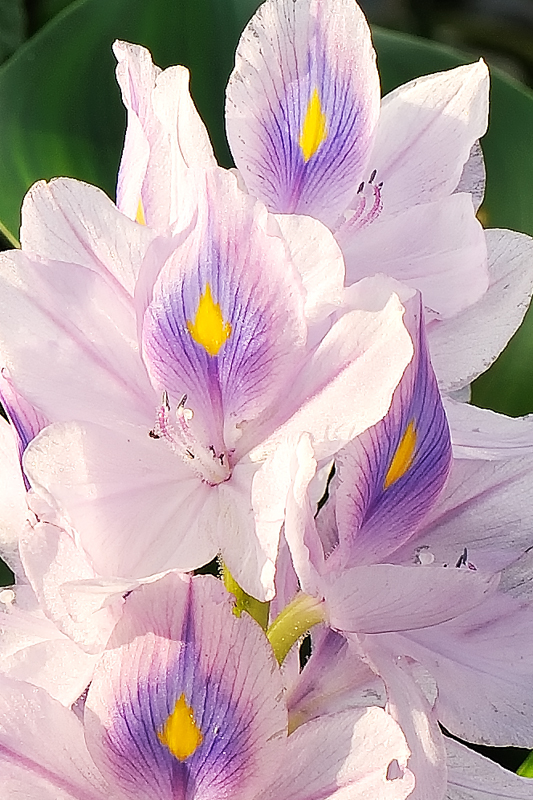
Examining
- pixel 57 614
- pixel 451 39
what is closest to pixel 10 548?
pixel 57 614

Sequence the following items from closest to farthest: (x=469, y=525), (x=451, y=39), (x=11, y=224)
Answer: (x=469, y=525), (x=11, y=224), (x=451, y=39)

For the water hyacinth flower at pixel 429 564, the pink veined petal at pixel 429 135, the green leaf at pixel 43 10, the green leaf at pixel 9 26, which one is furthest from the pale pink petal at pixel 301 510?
the green leaf at pixel 43 10

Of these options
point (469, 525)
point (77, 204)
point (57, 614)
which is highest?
point (77, 204)

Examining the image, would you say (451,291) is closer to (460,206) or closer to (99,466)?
(460,206)

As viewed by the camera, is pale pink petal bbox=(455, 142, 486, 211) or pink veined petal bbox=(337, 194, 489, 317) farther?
pale pink petal bbox=(455, 142, 486, 211)

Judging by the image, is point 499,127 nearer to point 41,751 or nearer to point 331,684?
point 331,684

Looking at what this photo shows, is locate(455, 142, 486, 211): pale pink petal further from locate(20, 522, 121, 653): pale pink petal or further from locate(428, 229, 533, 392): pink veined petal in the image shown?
locate(20, 522, 121, 653): pale pink petal

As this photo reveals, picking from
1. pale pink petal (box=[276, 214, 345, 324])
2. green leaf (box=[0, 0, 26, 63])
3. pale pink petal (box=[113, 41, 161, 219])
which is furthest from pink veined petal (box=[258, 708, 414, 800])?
green leaf (box=[0, 0, 26, 63])
